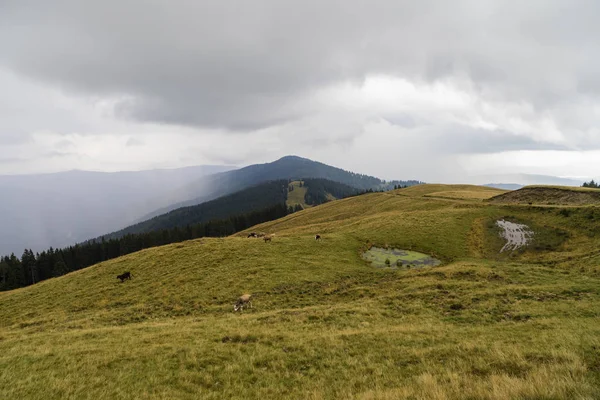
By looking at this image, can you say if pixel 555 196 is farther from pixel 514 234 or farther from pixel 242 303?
pixel 242 303

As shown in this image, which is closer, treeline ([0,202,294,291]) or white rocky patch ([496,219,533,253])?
white rocky patch ([496,219,533,253])

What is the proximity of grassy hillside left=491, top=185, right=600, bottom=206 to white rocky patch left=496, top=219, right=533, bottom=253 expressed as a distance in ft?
49.3

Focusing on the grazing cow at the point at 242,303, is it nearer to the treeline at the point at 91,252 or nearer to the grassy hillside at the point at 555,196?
the grassy hillside at the point at 555,196

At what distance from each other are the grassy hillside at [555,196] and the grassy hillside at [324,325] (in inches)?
578

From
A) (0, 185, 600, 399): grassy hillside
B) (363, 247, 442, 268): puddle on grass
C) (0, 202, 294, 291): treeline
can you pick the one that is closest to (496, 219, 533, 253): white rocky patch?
(0, 185, 600, 399): grassy hillside

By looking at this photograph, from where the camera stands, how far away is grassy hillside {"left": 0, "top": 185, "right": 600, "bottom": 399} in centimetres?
1026

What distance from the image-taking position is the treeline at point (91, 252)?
10134 centimetres

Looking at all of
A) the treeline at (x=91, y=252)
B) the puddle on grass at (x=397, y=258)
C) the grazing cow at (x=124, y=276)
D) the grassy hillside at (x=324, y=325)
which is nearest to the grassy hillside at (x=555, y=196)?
the grassy hillside at (x=324, y=325)

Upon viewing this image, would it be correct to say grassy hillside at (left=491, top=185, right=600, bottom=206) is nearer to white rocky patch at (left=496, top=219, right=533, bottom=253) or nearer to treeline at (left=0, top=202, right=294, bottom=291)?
white rocky patch at (left=496, top=219, right=533, bottom=253)

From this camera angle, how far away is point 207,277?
3133cm

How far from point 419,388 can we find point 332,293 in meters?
16.9

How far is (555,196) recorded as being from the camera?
5359 centimetres

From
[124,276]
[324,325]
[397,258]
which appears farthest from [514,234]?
[124,276]

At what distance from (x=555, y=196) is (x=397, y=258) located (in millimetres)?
40594
